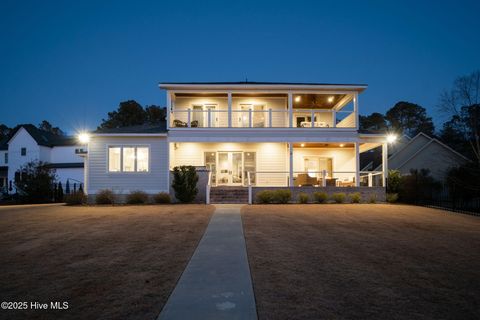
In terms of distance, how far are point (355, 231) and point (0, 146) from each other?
148 feet

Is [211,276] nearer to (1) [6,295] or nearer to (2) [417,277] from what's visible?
(1) [6,295]

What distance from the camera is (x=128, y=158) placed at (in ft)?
59.2

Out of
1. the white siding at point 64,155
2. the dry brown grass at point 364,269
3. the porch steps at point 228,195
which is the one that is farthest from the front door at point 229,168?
the white siding at point 64,155

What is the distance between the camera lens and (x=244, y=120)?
2050 cm

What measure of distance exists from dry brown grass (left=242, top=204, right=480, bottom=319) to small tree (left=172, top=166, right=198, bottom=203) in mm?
6846

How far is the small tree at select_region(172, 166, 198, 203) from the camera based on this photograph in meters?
16.3

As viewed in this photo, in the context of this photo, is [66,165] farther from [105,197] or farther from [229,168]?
[229,168]

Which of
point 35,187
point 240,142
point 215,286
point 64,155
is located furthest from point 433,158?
point 64,155

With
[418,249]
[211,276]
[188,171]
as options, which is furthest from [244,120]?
[211,276]

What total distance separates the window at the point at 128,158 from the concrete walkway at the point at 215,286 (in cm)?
1141

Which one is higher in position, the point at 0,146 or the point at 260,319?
the point at 0,146

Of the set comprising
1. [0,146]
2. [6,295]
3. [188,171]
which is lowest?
[6,295]

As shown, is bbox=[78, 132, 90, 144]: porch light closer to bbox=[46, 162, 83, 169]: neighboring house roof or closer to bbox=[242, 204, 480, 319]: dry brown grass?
bbox=[242, 204, 480, 319]: dry brown grass

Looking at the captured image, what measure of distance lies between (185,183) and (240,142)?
4185 mm
